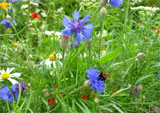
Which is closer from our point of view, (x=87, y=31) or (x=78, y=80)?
(x=87, y=31)

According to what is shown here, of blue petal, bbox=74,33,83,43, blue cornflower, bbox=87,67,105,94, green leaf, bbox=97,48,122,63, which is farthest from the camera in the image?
green leaf, bbox=97,48,122,63

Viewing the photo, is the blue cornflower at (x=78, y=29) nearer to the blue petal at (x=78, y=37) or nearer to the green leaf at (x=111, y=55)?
the blue petal at (x=78, y=37)

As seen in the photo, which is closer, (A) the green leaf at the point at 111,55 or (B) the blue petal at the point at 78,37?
(B) the blue petal at the point at 78,37

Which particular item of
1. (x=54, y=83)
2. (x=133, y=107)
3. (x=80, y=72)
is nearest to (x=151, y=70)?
(x=133, y=107)

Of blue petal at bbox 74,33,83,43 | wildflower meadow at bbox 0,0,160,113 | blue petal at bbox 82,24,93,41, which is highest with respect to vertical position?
blue petal at bbox 82,24,93,41

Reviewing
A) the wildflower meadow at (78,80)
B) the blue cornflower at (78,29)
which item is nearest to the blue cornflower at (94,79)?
the wildflower meadow at (78,80)

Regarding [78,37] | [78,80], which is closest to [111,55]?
[78,80]

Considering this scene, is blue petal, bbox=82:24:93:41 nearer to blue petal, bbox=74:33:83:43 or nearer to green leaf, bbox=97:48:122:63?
blue petal, bbox=74:33:83:43

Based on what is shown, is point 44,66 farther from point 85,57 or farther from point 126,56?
point 126,56

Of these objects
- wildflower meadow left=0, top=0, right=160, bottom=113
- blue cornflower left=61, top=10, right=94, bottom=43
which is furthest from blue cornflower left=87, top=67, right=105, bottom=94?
blue cornflower left=61, top=10, right=94, bottom=43

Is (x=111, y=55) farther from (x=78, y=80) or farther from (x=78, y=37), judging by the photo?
(x=78, y=37)

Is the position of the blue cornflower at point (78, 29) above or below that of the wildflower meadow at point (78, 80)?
above
